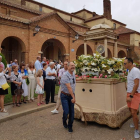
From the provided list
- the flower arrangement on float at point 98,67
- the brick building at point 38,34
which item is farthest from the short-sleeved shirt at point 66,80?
the brick building at point 38,34

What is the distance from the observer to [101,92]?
4215 millimetres

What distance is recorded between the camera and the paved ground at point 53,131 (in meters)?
3.65

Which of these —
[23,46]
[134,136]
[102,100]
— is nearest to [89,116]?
[102,100]

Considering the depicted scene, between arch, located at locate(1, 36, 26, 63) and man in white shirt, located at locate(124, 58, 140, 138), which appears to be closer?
man in white shirt, located at locate(124, 58, 140, 138)

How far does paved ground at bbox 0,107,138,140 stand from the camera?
365 centimetres

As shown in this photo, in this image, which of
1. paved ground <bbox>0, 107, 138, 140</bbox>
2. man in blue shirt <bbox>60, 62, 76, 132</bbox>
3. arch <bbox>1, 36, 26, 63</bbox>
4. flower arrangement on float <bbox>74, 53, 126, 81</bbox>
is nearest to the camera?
paved ground <bbox>0, 107, 138, 140</bbox>

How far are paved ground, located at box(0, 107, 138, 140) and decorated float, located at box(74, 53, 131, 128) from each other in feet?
0.67

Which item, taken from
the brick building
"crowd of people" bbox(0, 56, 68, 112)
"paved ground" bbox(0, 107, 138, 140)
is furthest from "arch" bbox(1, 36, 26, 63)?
"paved ground" bbox(0, 107, 138, 140)

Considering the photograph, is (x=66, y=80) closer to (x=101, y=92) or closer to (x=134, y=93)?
(x=101, y=92)

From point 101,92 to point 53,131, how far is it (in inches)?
67.6

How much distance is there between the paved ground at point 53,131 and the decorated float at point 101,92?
205 millimetres

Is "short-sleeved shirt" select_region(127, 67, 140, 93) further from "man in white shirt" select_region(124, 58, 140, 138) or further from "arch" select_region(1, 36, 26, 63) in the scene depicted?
"arch" select_region(1, 36, 26, 63)

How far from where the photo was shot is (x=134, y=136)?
356cm

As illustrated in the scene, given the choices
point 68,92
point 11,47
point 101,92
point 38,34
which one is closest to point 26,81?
point 68,92
